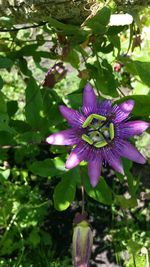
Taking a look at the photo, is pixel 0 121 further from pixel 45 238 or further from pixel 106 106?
pixel 45 238

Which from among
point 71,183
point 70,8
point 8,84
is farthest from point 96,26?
point 8,84

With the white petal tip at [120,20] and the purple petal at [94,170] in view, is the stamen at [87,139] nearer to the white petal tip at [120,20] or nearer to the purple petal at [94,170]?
the purple petal at [94,170]

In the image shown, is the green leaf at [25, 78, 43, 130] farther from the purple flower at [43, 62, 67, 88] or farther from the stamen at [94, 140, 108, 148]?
the purple flower at [43, 62, 67, 88]

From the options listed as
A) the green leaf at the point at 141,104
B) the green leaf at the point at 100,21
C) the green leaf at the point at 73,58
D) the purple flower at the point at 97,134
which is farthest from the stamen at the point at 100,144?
the green leaf at the point at 73,58

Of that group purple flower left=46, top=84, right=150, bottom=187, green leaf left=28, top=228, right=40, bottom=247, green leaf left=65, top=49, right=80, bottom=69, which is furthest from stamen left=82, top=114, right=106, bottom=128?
green leaf left=28, top=228, right=40, bottom=247

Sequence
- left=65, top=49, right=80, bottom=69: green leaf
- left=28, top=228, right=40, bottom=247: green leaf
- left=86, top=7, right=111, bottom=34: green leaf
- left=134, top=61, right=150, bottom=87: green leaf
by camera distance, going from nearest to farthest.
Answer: left=86, top=7, right=111, bottom=34: green leaf, left=134, top=61, right=150, bottom=87: green leaf, left=65, top=49, right=80, bottom=69: green leaf, left=28, top=228, right=40, bottom=247: green leaf

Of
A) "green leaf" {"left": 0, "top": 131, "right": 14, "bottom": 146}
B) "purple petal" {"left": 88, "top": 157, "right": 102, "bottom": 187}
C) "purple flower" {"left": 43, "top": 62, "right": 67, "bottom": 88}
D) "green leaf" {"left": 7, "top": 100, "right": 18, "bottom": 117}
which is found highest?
"purple flower" {"left": 43, "top": 62, "right": 67, "bottom": 88}

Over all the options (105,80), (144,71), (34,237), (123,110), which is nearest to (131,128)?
(123,110)
